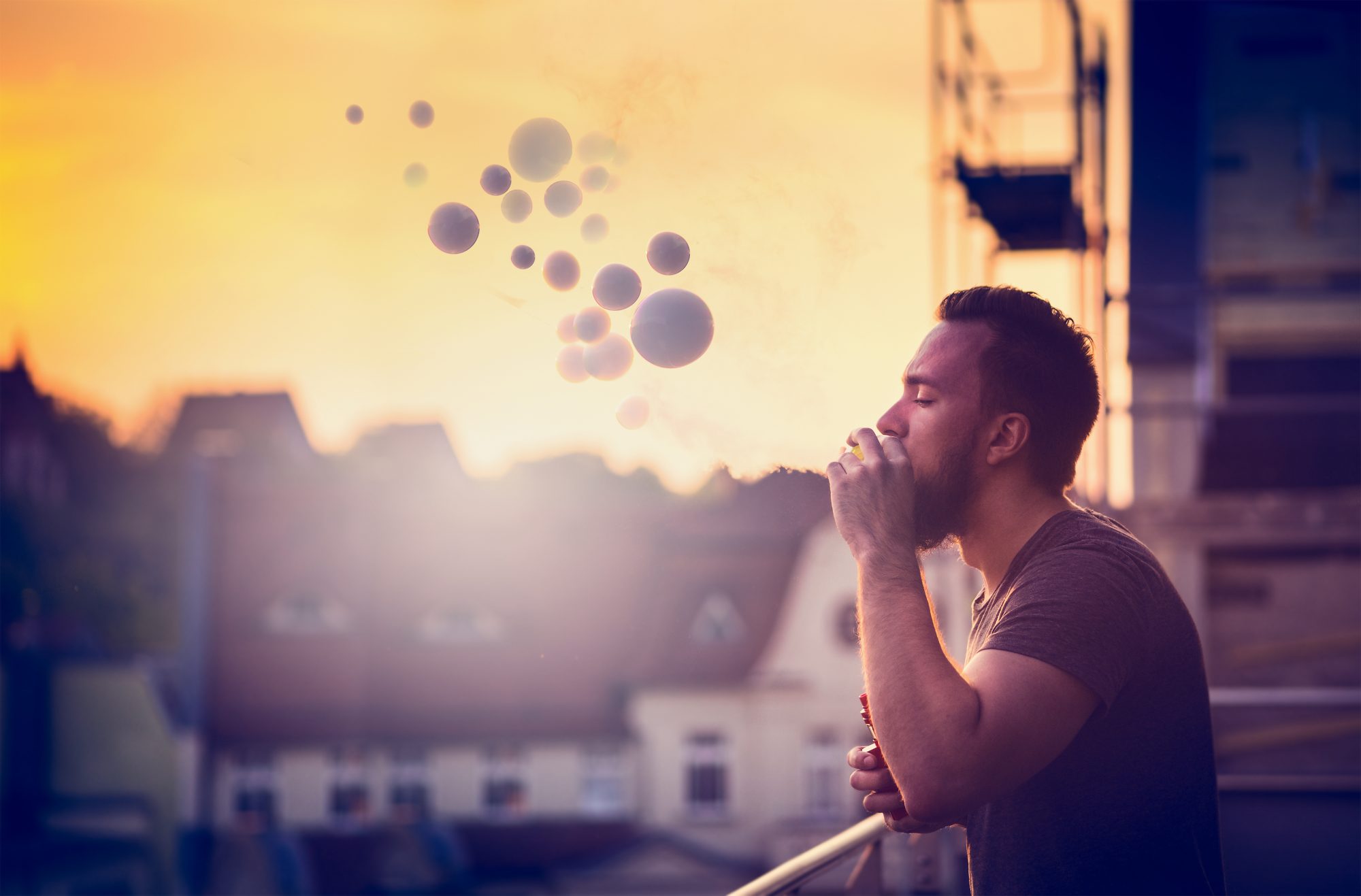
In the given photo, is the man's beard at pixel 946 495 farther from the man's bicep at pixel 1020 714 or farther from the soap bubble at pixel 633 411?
the soap bubble at pixel 633 411

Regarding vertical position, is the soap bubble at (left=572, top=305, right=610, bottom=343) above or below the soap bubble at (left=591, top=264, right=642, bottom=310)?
below

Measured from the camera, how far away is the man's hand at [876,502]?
5.59 feet

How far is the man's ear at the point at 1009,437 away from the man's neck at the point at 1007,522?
0.18 feet

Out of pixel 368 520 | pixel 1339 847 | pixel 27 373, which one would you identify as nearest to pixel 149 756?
pixel 368 520

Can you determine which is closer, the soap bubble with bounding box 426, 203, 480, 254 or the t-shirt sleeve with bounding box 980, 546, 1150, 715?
the t-shirt sleeve with bounding box 980, 546, 1150, 715

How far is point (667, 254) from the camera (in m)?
2.99

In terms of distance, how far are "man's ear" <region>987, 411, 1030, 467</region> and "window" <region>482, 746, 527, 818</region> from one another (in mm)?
25305

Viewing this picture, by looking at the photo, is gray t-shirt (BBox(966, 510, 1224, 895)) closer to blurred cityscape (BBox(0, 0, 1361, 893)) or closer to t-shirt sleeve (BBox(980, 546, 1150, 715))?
t-shirt sleeve (BBox(980, 546, 1150, 715))

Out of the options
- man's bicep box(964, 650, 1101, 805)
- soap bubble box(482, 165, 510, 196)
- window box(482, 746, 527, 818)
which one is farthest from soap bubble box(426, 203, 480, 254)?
window box(482, 746, 527, 818)

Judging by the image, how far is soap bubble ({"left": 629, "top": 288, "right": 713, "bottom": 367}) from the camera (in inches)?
105

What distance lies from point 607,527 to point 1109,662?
25434 millimetres

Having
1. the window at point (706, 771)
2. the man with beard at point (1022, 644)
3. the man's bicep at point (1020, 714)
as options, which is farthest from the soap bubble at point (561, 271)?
the window at point (706, 771)

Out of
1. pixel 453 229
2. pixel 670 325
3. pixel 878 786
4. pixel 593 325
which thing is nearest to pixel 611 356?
pixel 593 325

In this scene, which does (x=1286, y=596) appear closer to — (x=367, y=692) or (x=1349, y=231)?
(x=1349, y=231)
